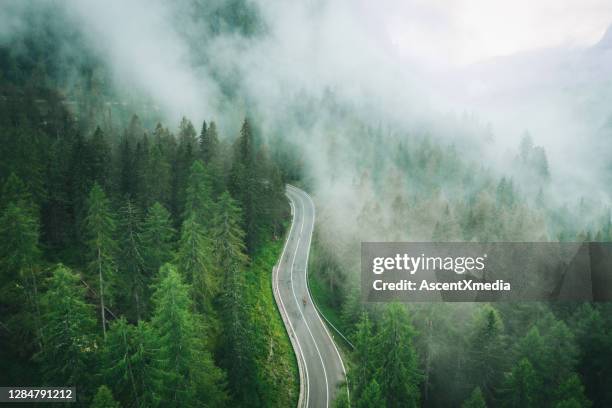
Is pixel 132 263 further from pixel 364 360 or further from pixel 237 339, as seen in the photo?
pixel 364 360

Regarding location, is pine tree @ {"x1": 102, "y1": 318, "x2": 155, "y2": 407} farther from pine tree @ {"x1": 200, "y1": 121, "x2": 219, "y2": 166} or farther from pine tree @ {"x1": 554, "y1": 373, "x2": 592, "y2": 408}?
pine tree @ {"x1": 200, "y1": 121, "x2": 219, "y2": 166}

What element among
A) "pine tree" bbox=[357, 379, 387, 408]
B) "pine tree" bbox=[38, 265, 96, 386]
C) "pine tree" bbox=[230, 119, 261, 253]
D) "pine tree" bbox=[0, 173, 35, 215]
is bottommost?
"pine tree" bbox=[357, 379, 387, 408]

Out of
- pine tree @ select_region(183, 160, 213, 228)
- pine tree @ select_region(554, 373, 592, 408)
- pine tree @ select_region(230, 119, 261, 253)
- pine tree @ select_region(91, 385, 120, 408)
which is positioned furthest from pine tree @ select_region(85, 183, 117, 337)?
pine tree @ select_region(554, 373, 592, 408)

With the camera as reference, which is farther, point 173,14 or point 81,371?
point 173,14

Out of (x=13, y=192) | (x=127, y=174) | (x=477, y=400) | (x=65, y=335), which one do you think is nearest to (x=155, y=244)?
(x=65, y=335)

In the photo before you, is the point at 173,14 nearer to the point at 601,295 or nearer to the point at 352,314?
the point at 352,314

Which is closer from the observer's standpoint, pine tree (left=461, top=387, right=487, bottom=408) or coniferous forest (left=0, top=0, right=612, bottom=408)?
coniferous forest (left=0, top=0, right=612, bottom=408)

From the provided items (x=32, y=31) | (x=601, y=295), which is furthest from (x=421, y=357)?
(x=32, y=31)
